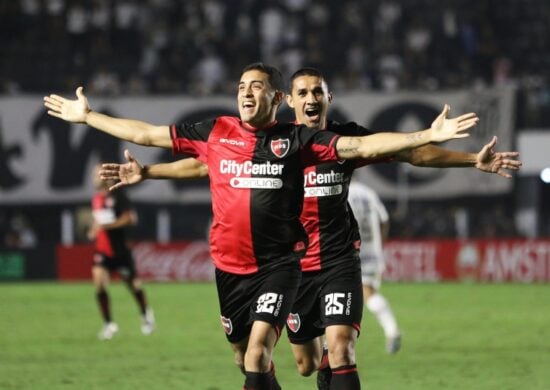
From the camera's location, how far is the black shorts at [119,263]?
17047 millimetres

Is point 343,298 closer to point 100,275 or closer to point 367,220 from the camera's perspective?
point 367,220

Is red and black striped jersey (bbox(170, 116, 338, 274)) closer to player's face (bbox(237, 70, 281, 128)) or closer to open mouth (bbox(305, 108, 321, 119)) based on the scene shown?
player's face (bbox(237, 70, 281, 128))

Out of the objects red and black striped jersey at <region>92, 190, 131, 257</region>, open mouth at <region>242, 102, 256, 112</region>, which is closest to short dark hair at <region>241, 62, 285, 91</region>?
open mouth at <region>242, 102, 256, 112</region>

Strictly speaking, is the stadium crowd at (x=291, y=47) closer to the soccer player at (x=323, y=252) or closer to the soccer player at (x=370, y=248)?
the soccer player at (x=370, y=248)

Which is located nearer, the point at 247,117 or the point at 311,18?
the point at 247,117

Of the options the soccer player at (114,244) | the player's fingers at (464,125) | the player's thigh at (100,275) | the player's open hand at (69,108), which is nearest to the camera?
the player's fingers at (464,125)

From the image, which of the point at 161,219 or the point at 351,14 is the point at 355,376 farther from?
the point at 351,14

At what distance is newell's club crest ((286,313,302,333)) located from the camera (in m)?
9.12

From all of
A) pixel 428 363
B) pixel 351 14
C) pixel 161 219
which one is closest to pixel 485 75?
pixel 351 14

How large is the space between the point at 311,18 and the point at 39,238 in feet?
29.0

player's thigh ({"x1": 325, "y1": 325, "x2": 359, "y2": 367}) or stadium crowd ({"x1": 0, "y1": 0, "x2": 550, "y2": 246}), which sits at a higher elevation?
stadium crowd ({"x1": 0, "y1": 0, "x2": 550, "y2": 246})

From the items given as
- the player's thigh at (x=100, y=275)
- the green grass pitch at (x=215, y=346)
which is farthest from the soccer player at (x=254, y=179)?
the player's thigh at (x=100, y=275)

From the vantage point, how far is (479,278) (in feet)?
95.3

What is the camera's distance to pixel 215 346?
595 inches
